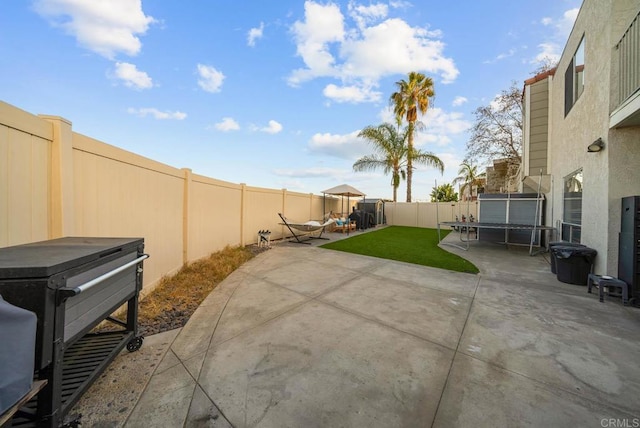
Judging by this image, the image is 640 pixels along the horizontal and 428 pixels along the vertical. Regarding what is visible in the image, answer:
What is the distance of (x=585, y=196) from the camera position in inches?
188

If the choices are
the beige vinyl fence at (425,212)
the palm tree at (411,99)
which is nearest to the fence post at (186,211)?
the palm tree at (411,99)

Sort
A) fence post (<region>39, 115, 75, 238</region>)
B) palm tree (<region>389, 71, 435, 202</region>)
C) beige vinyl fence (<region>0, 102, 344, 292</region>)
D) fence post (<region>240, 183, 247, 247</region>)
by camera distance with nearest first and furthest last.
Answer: beige vinyl fence (<region>0, 102, 344, 292</region>) → fence post (<region>39, 115, 75, 238</region>) → fence post (<region>240, 183, 247, 247</region>) → palm tree (<region>389, 71, 435, 202</region>)

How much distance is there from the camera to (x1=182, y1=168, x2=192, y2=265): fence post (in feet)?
16.0

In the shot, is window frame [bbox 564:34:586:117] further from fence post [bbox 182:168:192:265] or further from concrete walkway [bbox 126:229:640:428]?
fence post [bbox 182:168:192:265]

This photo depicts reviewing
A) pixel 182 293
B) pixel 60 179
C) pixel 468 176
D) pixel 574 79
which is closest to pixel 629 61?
pixel 574 79

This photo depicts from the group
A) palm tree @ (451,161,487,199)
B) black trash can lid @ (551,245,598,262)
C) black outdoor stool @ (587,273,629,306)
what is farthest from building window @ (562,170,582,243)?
palm tree @ (451,161,487,199)

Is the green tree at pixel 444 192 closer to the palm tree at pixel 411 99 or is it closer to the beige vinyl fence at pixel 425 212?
the beige vinyl fence at pixel 425 212

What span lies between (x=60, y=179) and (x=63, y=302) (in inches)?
65.5

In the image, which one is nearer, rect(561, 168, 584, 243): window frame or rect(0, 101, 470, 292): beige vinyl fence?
rect(0, 101, 470, 292): beige vinyl fence

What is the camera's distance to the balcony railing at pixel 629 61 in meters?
3.37

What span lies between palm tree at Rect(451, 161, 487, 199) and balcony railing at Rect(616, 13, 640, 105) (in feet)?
57.0

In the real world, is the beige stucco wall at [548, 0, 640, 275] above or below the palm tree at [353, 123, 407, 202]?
below

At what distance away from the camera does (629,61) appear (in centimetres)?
354

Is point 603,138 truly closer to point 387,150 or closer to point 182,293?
point 182,293
